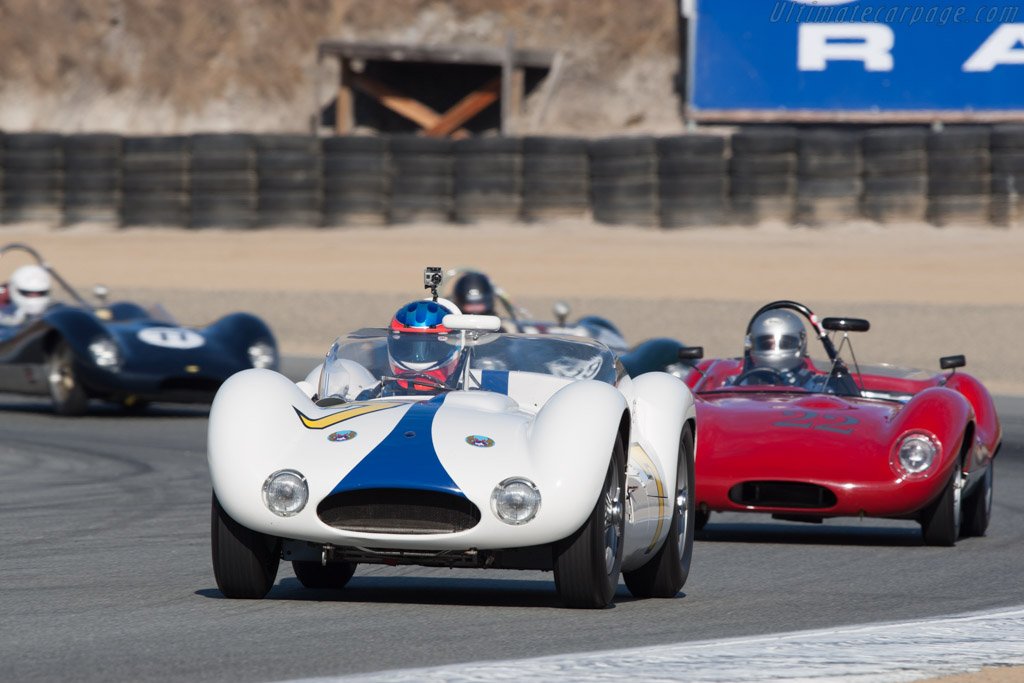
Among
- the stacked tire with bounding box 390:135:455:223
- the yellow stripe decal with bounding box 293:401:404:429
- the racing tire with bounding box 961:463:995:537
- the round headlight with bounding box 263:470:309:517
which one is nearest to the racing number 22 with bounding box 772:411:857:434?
the racing tire with bounding box 961:463:995:537

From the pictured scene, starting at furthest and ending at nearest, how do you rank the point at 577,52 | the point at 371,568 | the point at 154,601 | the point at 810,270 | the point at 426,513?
the point at 577,52, the point at 810,270, the point at 371,568, the point at 154,601, the point at 426,513

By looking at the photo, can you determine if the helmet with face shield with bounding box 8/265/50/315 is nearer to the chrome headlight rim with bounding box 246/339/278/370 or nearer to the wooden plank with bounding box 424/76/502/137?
the chrome headlight rim with bounding box 246/339/278/370

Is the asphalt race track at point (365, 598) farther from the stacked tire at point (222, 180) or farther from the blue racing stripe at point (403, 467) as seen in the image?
the stacked tire at point (222, 180)

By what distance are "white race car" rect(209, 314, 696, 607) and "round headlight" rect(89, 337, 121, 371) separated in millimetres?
7378

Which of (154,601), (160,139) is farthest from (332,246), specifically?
(154,601)

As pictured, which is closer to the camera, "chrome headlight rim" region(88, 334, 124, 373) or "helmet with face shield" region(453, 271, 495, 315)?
"helmet with face shield" region(453, 271, 495, 315)

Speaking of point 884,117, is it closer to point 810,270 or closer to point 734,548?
point 810,270

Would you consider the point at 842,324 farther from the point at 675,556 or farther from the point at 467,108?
the point at 467,108

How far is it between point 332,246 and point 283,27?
8.91 m

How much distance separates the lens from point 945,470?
7.58 meters

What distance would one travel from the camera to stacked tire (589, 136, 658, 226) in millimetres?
22953

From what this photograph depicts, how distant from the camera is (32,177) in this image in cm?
2428

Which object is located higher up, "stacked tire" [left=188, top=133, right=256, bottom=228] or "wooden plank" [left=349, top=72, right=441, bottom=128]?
"wooden plank" [left=349, top=72, right=441, bottom=128]

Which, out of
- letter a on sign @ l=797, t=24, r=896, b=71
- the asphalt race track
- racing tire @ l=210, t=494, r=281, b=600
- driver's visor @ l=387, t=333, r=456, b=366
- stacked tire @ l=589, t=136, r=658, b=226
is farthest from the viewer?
letter a on sign @ l=797, t=24, r=896, b=71
